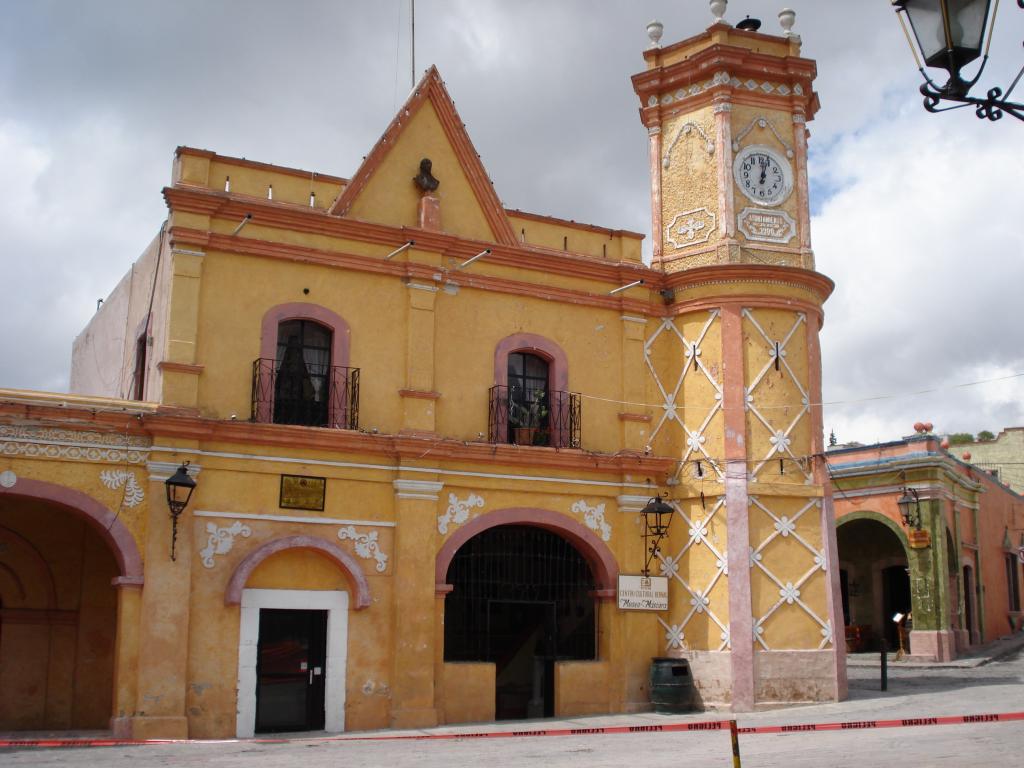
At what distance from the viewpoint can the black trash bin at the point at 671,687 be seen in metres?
19.0

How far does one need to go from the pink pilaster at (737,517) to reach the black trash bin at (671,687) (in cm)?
81

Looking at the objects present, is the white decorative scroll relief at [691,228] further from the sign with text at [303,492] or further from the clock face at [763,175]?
the sign with text at [303,492]

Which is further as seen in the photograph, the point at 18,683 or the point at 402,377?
the point at 402,377

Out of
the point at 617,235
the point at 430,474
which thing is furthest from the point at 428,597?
the point at 617,235

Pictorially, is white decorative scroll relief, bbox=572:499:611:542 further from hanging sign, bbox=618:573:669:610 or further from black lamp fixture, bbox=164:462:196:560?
black lamp fixture, bbox=164:462:196:560

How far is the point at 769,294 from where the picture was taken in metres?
20.5

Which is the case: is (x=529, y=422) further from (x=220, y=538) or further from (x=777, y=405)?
(x=220, y=538)

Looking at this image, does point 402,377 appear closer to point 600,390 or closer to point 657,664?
point 600,390

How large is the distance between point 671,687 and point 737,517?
3199 millimetres

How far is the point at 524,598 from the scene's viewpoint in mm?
19719

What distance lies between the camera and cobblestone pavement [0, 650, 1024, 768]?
41.2ft

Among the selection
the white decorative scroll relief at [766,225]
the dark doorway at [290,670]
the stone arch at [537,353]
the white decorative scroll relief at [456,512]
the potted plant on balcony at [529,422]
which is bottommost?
the dark doorway at [290,670]

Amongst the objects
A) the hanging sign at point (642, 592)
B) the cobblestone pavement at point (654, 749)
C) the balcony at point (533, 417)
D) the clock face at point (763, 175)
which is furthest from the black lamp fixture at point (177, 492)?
the clock face at point (763, 175)

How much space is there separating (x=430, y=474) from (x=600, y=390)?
13.1ft
